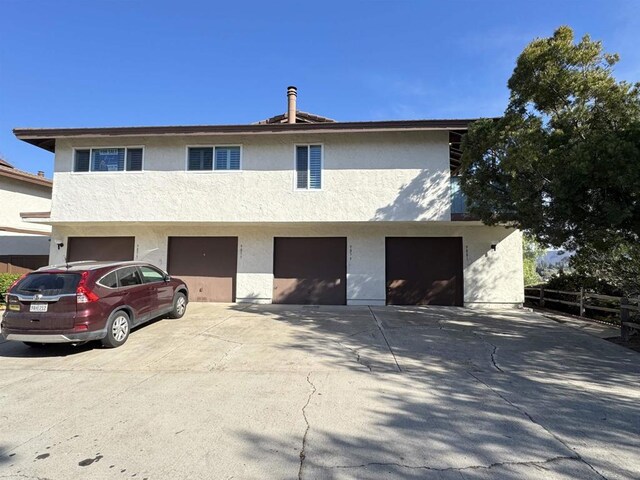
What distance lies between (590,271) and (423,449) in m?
11.0

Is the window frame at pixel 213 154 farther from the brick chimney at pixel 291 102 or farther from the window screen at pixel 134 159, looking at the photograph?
the brick chimney at pixel 291 102

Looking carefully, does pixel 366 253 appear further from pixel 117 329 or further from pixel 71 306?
pixel 71 306

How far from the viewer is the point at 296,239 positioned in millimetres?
13930

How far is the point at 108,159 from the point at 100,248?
134 inches

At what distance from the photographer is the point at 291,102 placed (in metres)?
14.8

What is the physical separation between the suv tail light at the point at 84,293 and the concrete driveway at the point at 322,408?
1.05 meters

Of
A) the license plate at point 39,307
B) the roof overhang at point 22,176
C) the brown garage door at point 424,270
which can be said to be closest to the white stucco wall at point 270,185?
the brown garage door at point 424,270

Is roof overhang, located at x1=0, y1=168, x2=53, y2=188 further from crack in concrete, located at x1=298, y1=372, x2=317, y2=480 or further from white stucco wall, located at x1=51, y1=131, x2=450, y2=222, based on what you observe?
crack in concrete, located at x1=298, y1=372, x2=317, y2=480

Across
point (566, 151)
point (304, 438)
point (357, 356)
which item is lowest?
point (304, 438)

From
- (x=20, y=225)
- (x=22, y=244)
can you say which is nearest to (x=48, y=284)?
(x=20, y=225)

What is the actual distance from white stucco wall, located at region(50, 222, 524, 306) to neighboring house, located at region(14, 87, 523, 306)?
0.12ft

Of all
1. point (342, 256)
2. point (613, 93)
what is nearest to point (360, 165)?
point (342, 256)

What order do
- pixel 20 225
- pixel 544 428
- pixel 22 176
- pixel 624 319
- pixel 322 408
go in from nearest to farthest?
pixel 544 428 → pixel 322 408 → pixel 624 319 → pixel 22 176 → pixel 20 225

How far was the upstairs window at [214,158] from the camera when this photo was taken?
1312 centimetres
